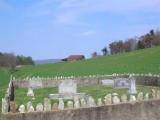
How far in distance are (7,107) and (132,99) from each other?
211 inches

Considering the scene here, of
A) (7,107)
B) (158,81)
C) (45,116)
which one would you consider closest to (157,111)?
(45,116)

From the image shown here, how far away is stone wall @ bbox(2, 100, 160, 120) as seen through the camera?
15.9 metres

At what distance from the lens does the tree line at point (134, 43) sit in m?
133

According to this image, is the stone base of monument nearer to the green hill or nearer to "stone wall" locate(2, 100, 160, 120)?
"stone wall" locate(2, 100, 160, 120)

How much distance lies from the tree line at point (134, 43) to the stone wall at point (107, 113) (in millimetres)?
111988

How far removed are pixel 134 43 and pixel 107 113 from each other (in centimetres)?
13607

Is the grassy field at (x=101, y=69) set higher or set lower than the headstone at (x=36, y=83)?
higher

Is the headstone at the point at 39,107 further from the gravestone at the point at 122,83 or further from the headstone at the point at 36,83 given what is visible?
the headstone at the point at 36,83

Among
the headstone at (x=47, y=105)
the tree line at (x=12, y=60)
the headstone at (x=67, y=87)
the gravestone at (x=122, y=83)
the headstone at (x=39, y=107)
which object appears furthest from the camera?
the tree line at (x=12, y=60)

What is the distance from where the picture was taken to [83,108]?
1656 centimetres

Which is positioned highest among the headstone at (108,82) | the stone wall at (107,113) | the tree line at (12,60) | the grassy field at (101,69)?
the tree line at (12,60)

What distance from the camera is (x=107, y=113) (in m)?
17.0

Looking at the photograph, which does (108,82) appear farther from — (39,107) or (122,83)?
(39,107)

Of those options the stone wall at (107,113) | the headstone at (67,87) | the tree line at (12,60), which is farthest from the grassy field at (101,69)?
the tree line at (12,60)
